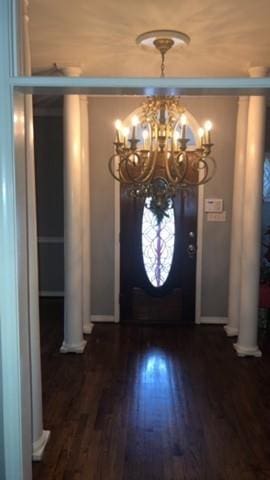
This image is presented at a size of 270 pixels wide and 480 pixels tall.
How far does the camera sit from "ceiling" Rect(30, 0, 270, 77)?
8.71ft

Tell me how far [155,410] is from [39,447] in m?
0.93

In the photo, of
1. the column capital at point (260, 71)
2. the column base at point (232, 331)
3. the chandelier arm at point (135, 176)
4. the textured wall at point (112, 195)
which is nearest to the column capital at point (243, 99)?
the textured wall at point (112, 195)

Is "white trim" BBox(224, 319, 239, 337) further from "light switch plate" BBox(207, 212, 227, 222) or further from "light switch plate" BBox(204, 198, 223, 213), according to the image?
"light switch plate" BBox(204, 198, 223, 213)

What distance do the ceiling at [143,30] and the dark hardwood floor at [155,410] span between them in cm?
268

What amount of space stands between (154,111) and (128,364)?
89.2 inches

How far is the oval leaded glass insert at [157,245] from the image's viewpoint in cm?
513

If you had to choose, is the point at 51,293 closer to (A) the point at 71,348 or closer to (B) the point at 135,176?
(A) the point at 71,348

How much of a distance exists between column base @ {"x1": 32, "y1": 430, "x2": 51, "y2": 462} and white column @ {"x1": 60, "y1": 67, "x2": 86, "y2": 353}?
4.90ft

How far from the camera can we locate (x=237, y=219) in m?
4.80

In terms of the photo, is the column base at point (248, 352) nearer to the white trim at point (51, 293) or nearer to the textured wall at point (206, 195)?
the textured wall at point (206, 195)

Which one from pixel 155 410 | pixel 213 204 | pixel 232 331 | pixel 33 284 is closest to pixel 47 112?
pixel 213 204

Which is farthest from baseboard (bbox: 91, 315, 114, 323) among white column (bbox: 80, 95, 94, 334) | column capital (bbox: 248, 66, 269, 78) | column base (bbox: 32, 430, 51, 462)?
column capital (bbox: 248, 66, 269, 78)

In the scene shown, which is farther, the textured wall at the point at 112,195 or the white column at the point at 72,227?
the textured wall at the point at 112,195

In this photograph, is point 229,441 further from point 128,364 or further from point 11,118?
point 11,118
